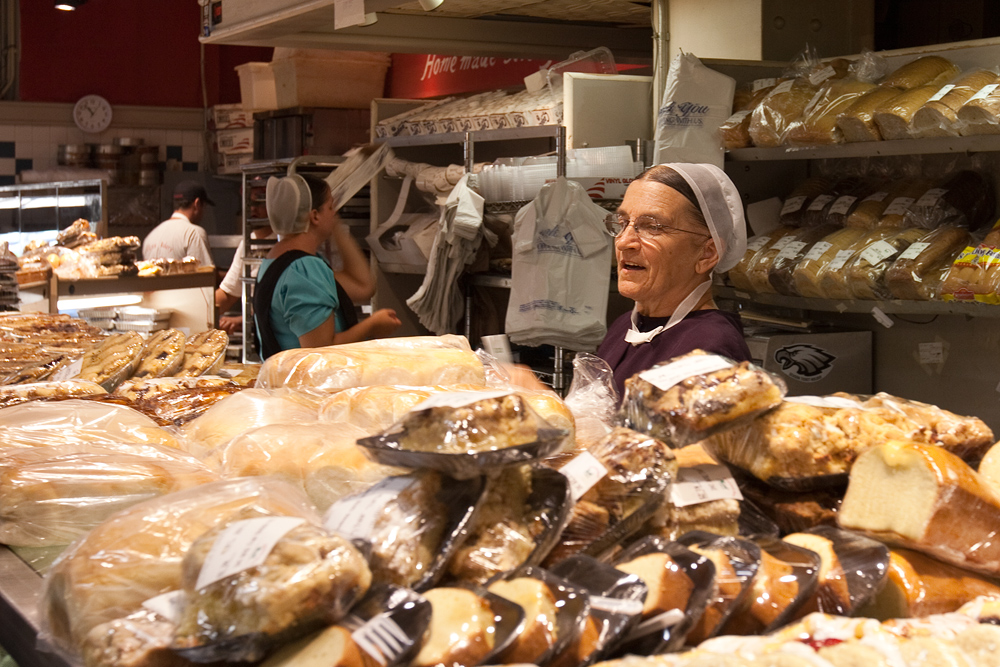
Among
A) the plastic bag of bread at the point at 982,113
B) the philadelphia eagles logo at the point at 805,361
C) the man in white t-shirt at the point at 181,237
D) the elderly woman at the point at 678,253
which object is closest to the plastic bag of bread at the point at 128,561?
the elderly woman at the point at 678,253

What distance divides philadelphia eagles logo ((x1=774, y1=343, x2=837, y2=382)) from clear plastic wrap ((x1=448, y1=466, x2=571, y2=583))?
2.82m

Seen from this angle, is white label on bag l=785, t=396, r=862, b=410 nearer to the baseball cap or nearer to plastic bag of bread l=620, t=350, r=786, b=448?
plastic bag of bread l=620, t=350, r=786, b=448

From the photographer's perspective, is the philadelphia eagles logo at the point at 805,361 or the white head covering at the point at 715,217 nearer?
the white head covering at the point at 715,217

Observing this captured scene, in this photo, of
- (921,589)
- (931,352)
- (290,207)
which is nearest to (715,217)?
(921,589)

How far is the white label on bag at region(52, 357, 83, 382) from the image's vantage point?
2.70m

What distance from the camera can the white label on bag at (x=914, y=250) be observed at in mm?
3238

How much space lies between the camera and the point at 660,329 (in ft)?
8.25

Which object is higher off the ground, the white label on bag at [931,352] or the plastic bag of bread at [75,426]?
the plastic bag of bread at [75,426]

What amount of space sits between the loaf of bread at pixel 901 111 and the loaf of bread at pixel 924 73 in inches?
2.4

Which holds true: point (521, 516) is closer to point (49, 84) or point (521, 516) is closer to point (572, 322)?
point (572, 322)

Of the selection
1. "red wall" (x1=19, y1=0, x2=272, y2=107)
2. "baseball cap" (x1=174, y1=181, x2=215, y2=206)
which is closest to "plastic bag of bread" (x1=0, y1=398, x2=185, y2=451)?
"baseball cap" (x1=174, y1=181, x2=215, y2=206)

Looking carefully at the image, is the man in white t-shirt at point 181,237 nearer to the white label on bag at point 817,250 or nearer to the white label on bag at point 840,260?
the white label on bag at point 817,250

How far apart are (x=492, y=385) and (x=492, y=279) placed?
3.36 meters

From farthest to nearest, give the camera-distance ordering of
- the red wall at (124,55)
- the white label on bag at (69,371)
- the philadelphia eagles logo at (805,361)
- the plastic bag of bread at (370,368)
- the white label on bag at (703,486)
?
1. the red wall at (124,55)
2. the philadelphia eagles logo at (805,361)
3. the white label on bag at (69,371)
4. the plastic bag of bread at (370,368)
5. the white label on bag at (703,486)
